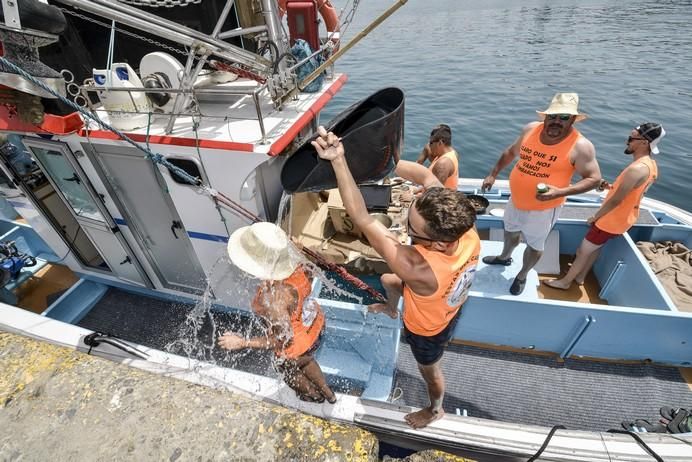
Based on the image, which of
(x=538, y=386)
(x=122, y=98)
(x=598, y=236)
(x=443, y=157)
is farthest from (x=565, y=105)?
(x=122, y=98)

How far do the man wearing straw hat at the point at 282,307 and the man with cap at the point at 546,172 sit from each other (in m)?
2.55

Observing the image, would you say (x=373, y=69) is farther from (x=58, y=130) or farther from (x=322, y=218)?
(x=58, y=130)

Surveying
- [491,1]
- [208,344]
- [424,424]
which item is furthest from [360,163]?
[491,1]

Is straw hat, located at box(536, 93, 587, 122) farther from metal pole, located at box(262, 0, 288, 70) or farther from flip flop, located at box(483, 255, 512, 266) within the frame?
metal pole, located at box(262, 0, 288, 70)

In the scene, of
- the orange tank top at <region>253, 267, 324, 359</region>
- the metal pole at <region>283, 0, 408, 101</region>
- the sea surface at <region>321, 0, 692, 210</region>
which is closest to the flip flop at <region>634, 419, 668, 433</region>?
the orange tank top at <region>253, 267, 324, 359</region>

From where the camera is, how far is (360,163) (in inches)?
91.6

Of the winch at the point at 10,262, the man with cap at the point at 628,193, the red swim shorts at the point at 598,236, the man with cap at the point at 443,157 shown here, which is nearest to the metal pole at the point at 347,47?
the man with cap at the point at 443,157

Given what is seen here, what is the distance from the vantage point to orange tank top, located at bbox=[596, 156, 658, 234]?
3.49 m

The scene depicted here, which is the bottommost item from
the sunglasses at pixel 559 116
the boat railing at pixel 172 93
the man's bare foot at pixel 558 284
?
the man's bare foot at pixel 558 284

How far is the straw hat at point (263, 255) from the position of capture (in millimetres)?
2371

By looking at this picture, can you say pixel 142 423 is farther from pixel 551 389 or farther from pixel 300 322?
pixel 551 389

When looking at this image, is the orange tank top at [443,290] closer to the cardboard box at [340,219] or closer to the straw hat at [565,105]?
the straw hat at [565,105]

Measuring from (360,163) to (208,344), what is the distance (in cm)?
347

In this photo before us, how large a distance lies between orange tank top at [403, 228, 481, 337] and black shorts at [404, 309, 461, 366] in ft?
0.21
